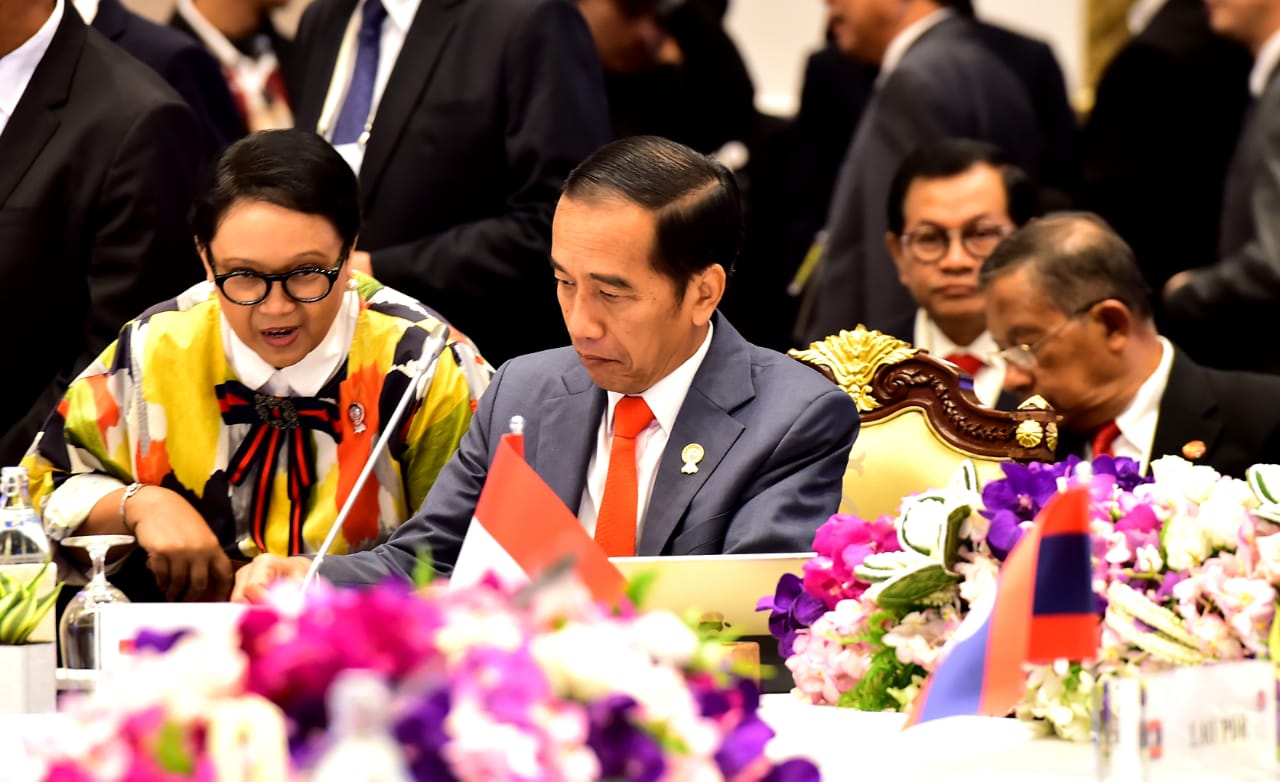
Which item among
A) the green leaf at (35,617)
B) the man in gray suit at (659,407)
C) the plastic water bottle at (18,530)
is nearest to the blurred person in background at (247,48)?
the man in gray suit at (659,407)

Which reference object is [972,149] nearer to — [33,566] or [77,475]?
[77,475]

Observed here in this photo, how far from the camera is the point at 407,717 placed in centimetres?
103

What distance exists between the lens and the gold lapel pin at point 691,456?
2.59 meters

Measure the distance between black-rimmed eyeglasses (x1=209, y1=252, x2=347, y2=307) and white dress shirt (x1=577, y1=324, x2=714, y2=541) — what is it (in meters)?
0.52

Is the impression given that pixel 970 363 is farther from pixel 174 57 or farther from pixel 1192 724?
pixel 1192 724

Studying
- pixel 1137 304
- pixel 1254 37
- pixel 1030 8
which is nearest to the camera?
pixel 1137 304

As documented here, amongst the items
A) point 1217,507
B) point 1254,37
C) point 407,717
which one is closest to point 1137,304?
point 1254,37

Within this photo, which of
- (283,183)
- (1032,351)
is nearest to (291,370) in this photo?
(283,183)

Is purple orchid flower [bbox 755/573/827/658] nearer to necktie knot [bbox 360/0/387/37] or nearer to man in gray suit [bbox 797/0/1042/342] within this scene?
→ necktie knot [bbox 360/0/387/37]

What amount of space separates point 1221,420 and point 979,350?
2.26ft

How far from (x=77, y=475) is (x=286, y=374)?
366 millimetres

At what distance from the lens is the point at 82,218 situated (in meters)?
3.59

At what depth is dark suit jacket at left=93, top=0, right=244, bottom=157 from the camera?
420 cm

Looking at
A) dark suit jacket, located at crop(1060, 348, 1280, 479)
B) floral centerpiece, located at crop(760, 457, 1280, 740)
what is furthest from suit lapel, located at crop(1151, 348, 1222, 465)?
floral centerpiece, located at crop(760, 457, 1280, 740)
